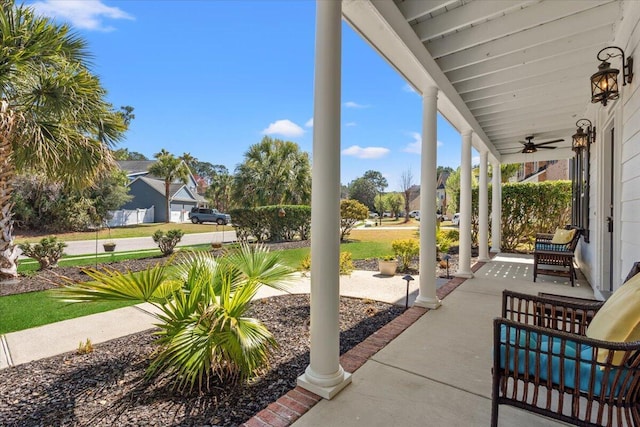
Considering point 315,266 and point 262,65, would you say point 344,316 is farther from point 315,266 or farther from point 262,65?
point 262,65

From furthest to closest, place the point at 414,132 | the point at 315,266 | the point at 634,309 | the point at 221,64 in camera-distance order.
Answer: the point at 414,132, the point at 221,64, the point at 315,266, the point at 634,309

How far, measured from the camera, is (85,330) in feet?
11.7

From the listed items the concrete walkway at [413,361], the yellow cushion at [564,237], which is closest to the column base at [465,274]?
the concrete walkway at [413,361]

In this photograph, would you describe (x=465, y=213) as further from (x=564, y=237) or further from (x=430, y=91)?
(x=430, y=91)

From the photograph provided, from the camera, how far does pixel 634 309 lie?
1.47m

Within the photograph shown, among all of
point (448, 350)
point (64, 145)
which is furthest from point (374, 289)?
point (64, 145)

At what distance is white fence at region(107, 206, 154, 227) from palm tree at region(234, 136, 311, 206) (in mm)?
12599

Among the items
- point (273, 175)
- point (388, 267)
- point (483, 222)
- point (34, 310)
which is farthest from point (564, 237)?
point (273, 175)

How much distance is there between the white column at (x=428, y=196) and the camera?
13.0ft

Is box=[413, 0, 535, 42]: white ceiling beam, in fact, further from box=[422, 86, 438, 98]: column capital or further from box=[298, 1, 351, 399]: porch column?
box=[298, 1, 351, 399]: porch column

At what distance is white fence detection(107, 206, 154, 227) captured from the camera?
22.7 meters

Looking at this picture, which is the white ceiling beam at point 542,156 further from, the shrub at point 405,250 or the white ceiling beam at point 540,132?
the shrub at point 405,250

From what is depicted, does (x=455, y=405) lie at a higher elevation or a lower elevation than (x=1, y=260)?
lower

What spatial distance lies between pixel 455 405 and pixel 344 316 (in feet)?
6.46
